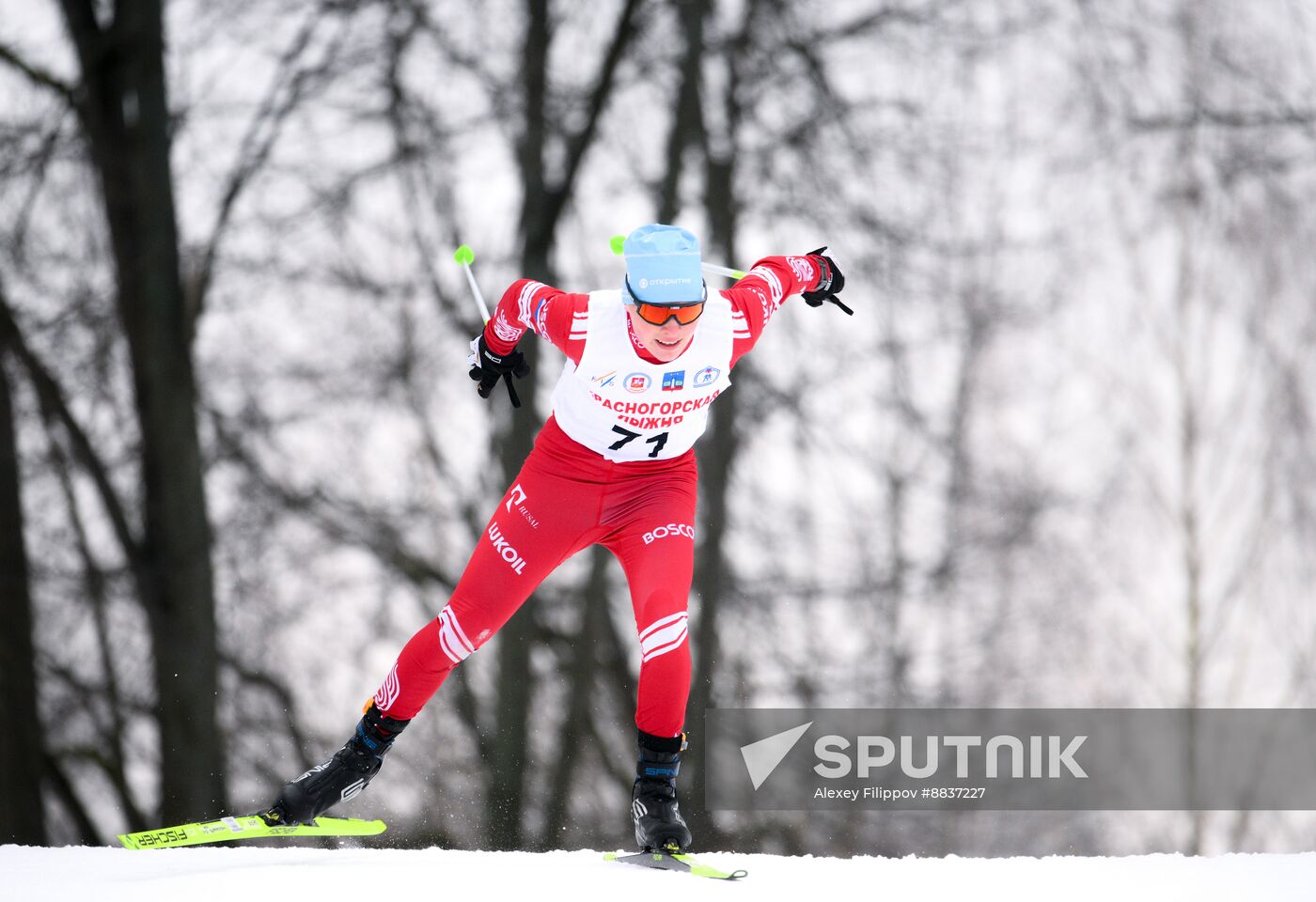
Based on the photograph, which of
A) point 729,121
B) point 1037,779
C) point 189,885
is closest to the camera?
point 189,885

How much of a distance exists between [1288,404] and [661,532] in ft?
16.9

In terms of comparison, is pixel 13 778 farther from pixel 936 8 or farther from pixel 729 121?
pixel 936 8

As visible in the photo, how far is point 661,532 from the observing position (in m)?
3.18

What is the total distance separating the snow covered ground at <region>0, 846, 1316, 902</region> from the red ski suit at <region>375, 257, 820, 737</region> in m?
0.43

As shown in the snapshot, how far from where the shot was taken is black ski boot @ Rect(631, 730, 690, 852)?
10.1 feet

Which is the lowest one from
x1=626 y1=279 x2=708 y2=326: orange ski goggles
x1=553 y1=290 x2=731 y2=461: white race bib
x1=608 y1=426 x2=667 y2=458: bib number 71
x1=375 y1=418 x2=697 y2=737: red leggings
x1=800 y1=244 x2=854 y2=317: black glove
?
x1=375 y1=418 x2=697 y2=737: red leggings

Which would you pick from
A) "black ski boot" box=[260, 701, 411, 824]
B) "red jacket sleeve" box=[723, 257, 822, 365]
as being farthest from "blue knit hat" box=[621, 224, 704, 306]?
"black ski boot" box=[260, 701, 411, 824]

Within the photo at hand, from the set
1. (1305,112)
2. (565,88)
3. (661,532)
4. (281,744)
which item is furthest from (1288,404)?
(281,744)

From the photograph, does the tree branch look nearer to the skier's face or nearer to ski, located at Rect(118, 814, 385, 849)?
ski, located at Rect(118, 814, 385, 849)

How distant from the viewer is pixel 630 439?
323 cm

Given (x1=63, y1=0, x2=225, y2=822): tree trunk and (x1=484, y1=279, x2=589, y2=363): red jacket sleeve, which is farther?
(x1=63, y1=0, x2=225, y2=822): tree trunk

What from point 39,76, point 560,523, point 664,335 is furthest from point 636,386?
point 39,76

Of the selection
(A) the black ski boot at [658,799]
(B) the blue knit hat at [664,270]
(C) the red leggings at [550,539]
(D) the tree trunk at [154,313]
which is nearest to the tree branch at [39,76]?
(D) the tree trunk at [154,313]

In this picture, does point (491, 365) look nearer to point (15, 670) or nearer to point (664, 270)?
point (664, 270)
